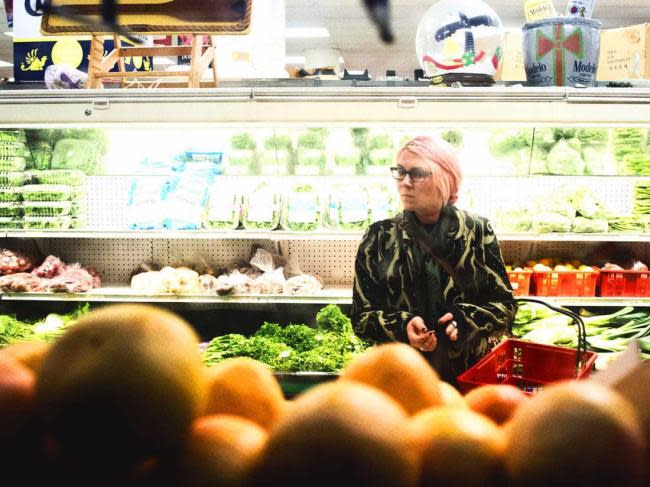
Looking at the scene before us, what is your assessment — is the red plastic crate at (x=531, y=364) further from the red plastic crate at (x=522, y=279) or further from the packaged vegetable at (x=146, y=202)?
the packaged vegetable at (x=146, y=202)

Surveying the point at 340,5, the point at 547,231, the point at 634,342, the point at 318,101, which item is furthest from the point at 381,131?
the point at 340,5

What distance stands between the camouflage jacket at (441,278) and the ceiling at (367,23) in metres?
5.38

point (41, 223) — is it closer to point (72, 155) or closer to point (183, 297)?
point (72, 155)

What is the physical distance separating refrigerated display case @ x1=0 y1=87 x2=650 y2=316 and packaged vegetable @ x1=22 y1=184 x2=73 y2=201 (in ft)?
0.82

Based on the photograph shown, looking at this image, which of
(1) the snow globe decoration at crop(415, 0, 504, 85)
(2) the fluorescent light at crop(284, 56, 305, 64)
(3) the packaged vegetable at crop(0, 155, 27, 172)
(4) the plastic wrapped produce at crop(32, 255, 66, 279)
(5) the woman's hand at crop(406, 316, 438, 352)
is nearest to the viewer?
(5) the woman's hand at crop(406, 316, 438, 352)

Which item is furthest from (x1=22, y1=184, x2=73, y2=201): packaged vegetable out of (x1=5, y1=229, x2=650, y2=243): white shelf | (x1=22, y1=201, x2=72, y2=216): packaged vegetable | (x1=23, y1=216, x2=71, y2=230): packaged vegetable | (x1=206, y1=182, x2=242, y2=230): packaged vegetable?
(x1=206, y1=182, x2=242, y2=230): packaged vegetable

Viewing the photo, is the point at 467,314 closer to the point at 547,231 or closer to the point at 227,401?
the point at 547,231

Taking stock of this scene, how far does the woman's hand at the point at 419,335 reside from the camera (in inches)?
100

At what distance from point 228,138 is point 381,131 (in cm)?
114

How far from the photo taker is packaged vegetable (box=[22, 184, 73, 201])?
13.3ft

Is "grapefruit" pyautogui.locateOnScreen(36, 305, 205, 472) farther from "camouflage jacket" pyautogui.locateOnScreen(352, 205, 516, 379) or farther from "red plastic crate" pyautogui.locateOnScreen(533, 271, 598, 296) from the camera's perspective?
"red plastic crate" pyautogui.locateOnScreen(533, 271, 598, 296)

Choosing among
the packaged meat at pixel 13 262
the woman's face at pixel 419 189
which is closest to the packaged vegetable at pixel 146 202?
the packaged meat at pixel 13 262

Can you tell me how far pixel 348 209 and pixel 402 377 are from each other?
3429 millimetres

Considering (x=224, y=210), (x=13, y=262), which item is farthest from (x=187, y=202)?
(x=13, y=262)
